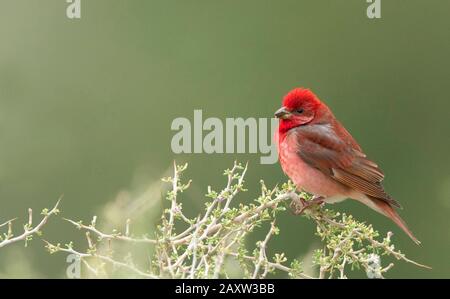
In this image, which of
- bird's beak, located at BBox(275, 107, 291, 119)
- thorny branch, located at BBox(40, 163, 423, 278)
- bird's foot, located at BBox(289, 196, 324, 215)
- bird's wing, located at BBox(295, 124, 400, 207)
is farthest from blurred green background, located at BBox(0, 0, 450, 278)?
thorny branch, located at BBox(40, 163, 423, 278)

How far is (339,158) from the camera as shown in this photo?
4020mm

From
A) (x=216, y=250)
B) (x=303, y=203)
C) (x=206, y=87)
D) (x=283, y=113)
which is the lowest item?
(x=216, y=250)

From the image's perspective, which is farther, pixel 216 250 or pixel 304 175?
pixel 304 175

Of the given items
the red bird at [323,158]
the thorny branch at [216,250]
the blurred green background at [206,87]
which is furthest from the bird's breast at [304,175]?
the blurred green background at [206,87]

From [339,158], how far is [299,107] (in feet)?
0.81

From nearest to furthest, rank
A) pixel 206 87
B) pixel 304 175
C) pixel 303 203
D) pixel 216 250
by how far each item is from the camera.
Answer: pixel 216 250
pixel 303 203
pixel 304 175
pixel 206 87

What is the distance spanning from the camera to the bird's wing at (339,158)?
3916 millimetres

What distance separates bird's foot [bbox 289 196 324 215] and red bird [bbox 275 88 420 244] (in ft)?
0.41

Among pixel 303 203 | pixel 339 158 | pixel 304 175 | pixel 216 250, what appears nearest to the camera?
pixel 216 250

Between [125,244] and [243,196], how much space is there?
415 centimetres

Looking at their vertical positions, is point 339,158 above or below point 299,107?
below

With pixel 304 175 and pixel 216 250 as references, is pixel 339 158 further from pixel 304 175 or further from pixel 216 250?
pixel 216 250

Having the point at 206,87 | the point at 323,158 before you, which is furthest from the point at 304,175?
the point at 206,87

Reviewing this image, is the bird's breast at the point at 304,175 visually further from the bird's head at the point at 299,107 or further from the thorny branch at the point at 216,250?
the thorny branch at the point at 216,250
